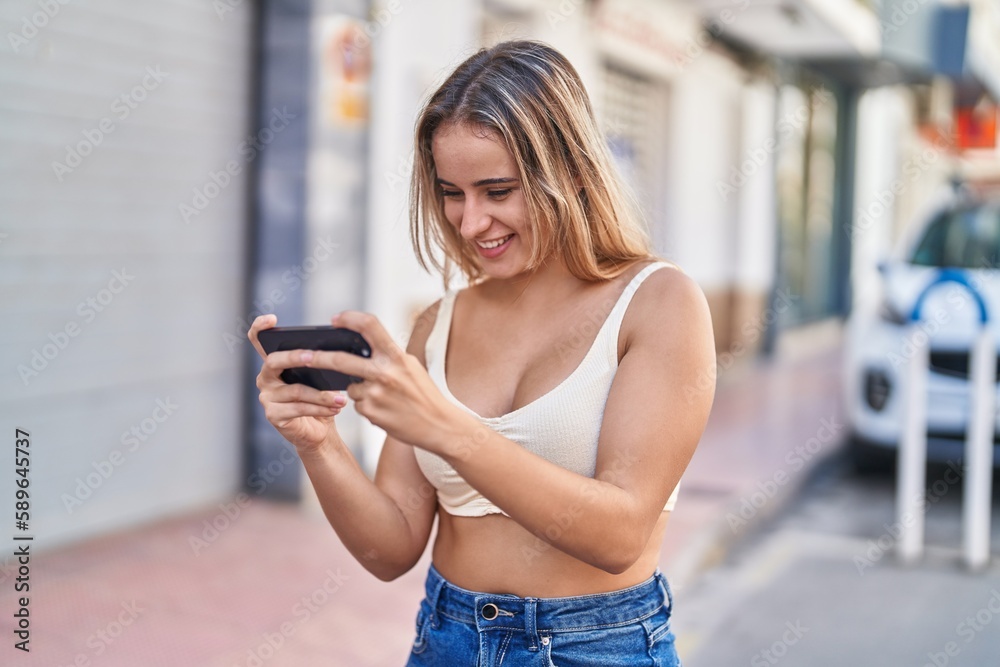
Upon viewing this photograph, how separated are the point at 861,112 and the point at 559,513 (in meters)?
17.4

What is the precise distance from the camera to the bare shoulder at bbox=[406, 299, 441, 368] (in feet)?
6.82

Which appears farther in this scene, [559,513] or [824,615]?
[824,615]

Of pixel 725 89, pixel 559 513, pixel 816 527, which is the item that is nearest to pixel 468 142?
pixel 559 513

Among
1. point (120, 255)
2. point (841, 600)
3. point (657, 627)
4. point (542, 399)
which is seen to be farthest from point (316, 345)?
point (841, 600)

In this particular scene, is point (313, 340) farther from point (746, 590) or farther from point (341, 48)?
point (341, 48)

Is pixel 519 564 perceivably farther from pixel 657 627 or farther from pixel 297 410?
pixel 297 410

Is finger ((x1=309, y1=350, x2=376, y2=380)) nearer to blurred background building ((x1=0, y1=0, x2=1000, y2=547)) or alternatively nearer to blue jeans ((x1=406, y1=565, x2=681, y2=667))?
blue jeans ((x1=406, y1=565, x2=681, y2=667))

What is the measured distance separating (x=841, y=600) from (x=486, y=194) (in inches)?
151

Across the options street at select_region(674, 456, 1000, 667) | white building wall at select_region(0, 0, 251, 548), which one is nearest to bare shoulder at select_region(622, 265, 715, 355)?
street at select_region(674, 456, 1000, 667)

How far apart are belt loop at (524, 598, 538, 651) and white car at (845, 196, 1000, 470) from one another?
434 centimetres

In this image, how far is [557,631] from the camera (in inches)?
69.2

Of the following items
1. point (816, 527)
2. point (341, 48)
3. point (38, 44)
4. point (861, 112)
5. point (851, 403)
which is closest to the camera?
point (38, 44)

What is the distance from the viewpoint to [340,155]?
576 centimetres

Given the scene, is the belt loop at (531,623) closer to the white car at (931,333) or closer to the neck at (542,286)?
the neck at (542,286)
